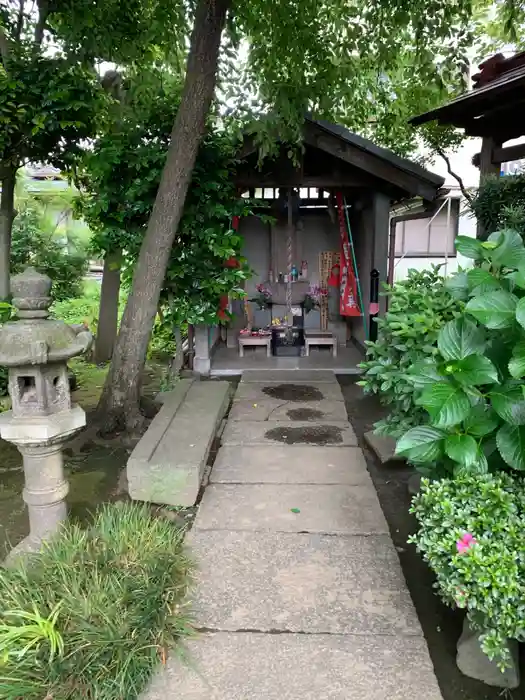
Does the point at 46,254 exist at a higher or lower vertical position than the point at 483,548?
higher

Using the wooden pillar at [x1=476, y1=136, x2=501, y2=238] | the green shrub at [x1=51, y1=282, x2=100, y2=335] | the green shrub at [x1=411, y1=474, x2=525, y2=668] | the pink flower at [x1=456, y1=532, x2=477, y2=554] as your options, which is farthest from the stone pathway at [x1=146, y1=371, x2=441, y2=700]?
the green shrub at [x1=51, y1=282, x2=100, y2=335]

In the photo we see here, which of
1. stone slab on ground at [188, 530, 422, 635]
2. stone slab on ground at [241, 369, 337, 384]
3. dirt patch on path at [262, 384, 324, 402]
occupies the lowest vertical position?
stone slab on ground at [188, 530, 422, 635]

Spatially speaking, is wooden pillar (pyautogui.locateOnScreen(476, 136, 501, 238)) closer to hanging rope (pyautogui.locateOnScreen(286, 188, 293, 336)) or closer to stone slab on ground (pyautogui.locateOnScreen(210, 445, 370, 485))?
hanging rope (pyautogui.locateOnScreen(286, 188, 293, 336))

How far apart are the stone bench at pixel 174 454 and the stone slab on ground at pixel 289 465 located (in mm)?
256

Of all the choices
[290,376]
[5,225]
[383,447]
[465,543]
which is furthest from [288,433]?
[5,225]

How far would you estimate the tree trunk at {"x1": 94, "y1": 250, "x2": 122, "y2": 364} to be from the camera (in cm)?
902

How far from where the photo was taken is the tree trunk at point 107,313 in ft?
29.6

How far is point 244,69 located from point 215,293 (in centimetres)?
303

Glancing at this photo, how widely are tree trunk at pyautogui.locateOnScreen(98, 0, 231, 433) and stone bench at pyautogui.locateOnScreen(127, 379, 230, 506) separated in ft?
1.85

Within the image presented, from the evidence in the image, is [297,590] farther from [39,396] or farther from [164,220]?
[164,220]

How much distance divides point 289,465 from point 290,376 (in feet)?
10.5

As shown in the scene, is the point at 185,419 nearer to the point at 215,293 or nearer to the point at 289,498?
the point at 289,498

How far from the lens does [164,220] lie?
5605 mm

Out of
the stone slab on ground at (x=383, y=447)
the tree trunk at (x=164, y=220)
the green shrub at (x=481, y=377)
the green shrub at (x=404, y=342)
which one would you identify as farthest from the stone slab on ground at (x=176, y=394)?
the green shrub at (x=481, y=377)
